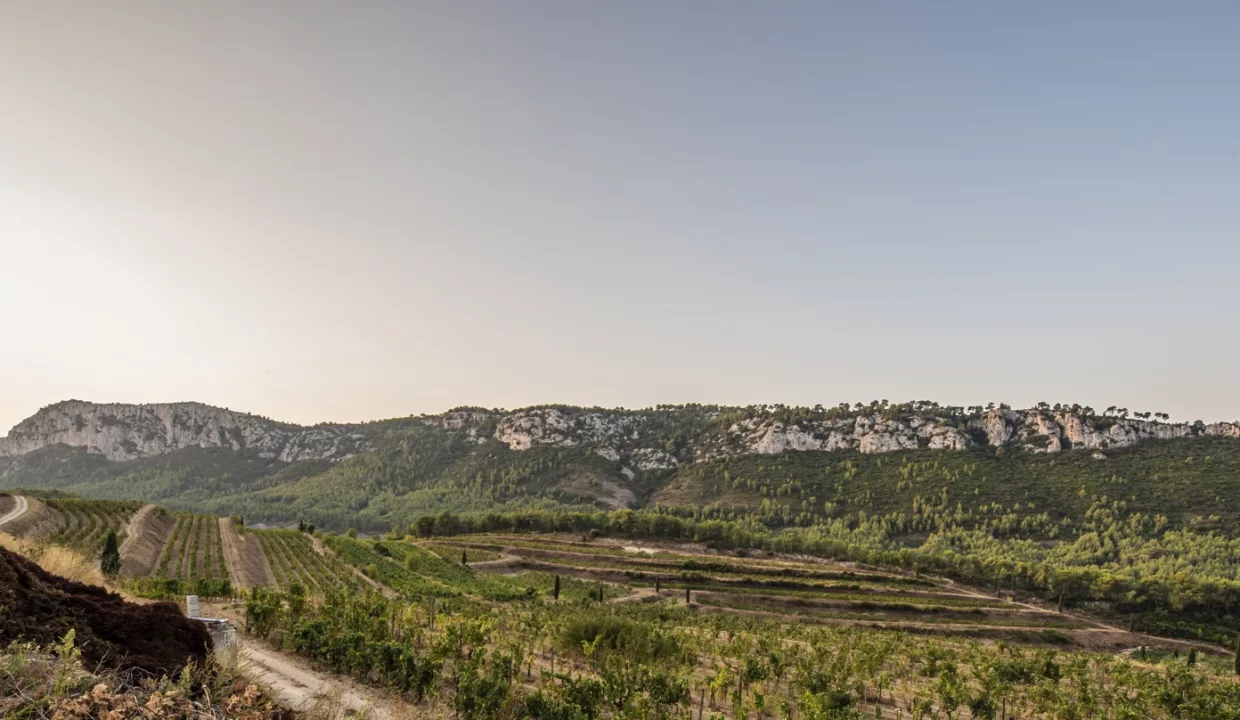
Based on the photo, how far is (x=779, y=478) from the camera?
175 m

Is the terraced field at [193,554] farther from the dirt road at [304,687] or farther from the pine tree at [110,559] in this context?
the dirt road at [304,687]

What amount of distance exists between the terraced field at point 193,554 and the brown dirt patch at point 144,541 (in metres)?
0.78

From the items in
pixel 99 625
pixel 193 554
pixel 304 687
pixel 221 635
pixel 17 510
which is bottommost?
pixel 193 554

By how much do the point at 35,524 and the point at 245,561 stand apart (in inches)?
746

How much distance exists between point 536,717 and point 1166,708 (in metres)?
25.6

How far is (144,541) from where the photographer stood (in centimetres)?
5881

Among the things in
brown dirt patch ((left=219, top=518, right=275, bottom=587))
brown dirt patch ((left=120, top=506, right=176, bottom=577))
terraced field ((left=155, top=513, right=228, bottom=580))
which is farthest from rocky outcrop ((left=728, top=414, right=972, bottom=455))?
brown dirt patch ((left=120, top=506, right=176, bottom=577))

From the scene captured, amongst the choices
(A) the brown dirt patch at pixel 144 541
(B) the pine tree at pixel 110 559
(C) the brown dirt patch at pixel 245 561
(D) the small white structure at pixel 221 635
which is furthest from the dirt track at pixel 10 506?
(D) the small white structure at pixel 221 635

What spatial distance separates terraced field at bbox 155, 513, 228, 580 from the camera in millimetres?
48750

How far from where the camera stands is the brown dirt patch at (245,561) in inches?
1956

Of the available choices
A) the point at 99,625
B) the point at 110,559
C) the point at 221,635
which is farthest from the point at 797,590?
the point at 99,625

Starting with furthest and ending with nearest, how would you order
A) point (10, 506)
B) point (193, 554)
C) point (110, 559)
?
point (10, 506), point (193, 554), point (110, 559)

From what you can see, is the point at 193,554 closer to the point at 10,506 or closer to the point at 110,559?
the point at 10,506

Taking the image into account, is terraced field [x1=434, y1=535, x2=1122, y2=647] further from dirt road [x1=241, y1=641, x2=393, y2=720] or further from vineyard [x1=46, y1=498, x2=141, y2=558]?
dirt road [x1=241, y1=641, x2=393, y2=720]
